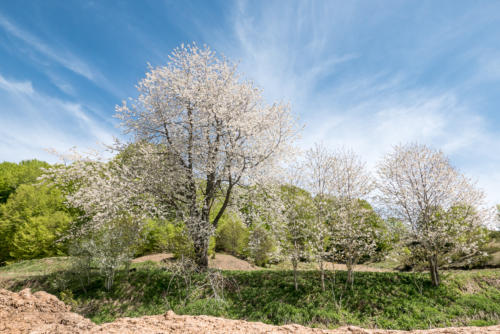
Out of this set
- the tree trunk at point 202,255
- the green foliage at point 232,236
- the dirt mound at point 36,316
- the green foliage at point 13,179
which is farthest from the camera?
the green foliage at point 13,179

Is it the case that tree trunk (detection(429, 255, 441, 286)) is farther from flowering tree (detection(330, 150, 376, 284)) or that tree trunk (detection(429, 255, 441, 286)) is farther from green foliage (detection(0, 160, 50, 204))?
green foliage (detection(0, 160, 50, 204))

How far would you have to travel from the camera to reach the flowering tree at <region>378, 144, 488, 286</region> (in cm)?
943

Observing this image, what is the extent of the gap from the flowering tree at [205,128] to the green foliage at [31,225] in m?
10.9

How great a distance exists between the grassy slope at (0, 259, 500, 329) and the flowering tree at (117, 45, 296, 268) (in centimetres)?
236

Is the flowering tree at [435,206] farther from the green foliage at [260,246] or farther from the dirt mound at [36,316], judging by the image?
the dirt mound at [36,316]

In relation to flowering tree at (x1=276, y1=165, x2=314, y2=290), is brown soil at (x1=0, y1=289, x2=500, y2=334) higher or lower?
lower

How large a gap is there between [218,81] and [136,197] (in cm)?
659

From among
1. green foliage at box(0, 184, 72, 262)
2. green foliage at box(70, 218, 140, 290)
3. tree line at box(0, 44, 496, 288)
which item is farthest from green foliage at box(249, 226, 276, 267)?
green foliage at box(0, 184, 72, 262)

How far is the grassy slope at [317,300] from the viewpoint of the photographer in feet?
24.5

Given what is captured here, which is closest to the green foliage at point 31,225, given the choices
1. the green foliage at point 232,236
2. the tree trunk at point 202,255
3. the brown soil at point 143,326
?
the tree trunk at point 202,255

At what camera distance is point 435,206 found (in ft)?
32.1

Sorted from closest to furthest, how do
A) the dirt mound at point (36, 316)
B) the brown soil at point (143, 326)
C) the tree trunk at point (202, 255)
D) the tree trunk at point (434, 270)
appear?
the brown soil at point (143, 326)
the dirt mound at point (36, 316)
the tree trunk at point (434, 270)
the tree trunk at point (202, 255)

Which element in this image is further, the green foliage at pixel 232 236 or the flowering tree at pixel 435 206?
the green foliage at pixel 232 236

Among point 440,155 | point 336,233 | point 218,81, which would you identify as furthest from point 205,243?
point 440,155
